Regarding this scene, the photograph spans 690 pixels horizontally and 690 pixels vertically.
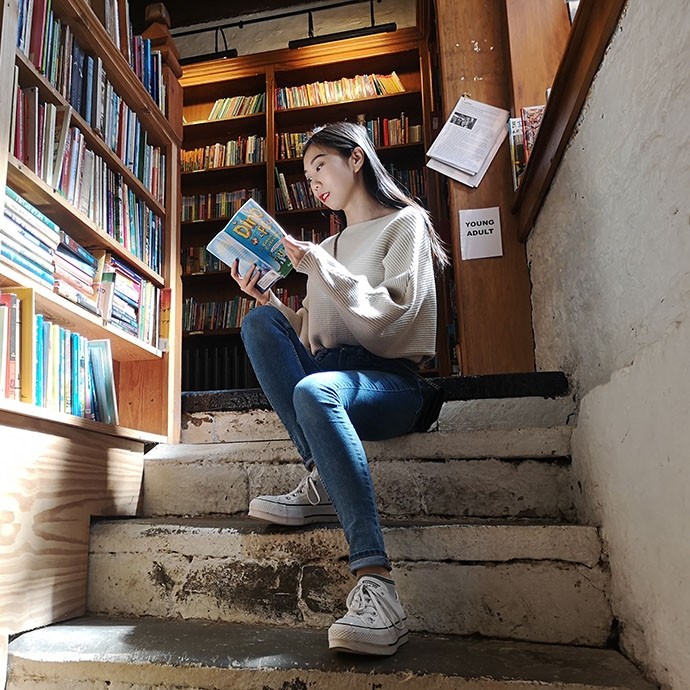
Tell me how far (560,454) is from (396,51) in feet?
9.35

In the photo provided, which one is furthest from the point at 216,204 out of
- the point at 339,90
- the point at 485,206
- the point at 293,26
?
the point at 485,206

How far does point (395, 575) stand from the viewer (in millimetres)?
1086

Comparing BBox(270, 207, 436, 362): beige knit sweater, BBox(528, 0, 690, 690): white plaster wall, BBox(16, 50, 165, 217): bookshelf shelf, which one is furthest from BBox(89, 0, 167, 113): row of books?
BBox(528, 0, 690, 690): white plaster wall

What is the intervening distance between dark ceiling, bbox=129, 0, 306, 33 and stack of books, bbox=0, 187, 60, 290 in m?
3.28

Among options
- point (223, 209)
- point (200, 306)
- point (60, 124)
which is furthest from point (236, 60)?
point (60, 124)

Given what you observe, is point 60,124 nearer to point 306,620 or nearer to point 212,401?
point 212,401

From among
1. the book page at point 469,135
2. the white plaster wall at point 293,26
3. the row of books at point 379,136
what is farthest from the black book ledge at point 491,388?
the white plaster wall at point 293,26

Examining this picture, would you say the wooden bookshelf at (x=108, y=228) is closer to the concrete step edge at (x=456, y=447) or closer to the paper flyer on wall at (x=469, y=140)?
the concrete step edge at (x=456, y=447)

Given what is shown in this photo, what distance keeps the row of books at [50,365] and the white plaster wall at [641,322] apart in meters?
1.05

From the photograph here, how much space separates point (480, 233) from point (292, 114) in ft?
6.43

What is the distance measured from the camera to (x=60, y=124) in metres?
1.42

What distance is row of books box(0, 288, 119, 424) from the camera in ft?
3.80

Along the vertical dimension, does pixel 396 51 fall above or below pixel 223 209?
above

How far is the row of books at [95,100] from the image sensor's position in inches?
56.2
